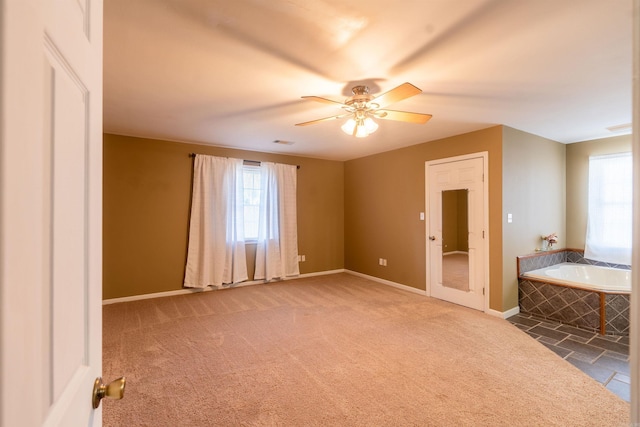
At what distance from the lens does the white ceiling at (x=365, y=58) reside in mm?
1644

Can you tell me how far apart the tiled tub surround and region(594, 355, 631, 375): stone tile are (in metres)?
0.72

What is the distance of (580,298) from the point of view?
344cm

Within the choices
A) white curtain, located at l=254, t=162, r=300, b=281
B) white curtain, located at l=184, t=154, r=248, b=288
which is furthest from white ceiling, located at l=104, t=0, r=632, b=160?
white curtain, located at l=254, t=162, r=300, b=281

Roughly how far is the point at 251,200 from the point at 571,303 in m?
4.78

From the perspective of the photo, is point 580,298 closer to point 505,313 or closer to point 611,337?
point 611,337

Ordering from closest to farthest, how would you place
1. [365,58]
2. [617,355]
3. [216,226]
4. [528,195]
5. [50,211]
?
[50,211] → [365,58] → [617,355] → [528,195] → [216,226]

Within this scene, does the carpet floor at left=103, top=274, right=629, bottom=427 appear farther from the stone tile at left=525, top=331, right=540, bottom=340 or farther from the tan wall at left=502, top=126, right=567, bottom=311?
the tan wall at left=502, top=126, right=567, bottom=311

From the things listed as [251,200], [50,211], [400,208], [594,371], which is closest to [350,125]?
[50,211]

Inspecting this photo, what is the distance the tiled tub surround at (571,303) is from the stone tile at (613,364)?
721 mm

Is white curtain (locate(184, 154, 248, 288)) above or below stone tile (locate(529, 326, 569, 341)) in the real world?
above

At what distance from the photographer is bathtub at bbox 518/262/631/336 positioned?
325cm

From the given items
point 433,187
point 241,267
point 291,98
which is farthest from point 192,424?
point 433,187

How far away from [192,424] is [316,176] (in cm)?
475

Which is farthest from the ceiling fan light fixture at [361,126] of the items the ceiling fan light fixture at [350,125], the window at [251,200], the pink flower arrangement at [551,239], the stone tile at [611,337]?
the pink flower arrangement at [551,239]
